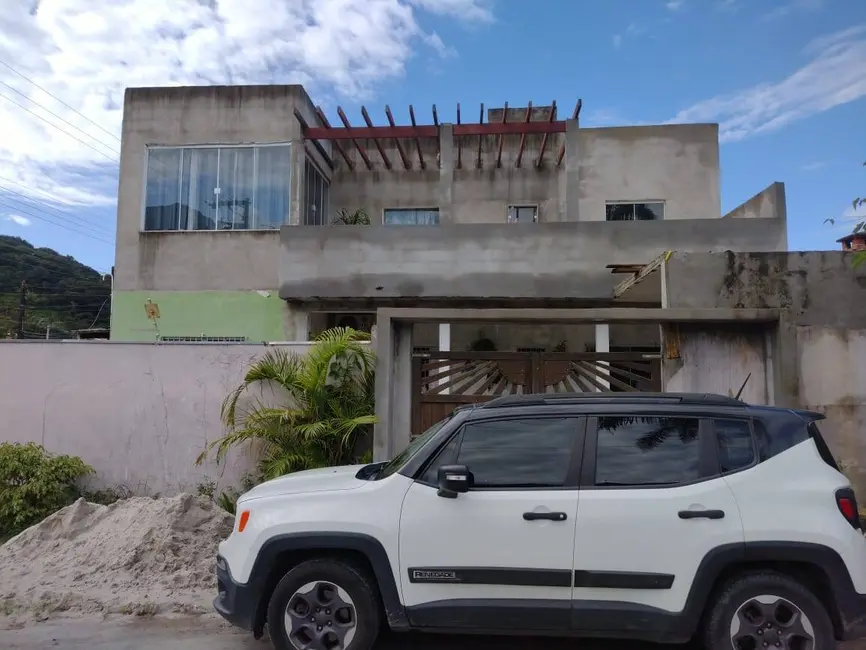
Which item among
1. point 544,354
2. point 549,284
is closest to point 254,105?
point 549,284

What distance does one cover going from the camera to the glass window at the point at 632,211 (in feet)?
52.9

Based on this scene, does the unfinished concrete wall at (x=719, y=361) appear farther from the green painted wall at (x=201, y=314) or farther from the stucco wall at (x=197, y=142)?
the stucco wall at (x=197, y=142)

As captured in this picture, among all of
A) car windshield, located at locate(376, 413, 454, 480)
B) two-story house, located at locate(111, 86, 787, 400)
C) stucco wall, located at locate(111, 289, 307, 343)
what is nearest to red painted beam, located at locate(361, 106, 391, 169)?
two-story house, located at locate(111, 86, 787, 400)

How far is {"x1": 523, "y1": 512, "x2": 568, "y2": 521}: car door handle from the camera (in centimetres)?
364

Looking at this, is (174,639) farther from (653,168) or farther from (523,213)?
(653,168)

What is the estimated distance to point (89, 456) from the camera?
7.82 m

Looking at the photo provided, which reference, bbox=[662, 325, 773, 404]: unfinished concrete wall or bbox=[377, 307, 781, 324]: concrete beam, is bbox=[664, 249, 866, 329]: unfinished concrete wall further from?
bbox=[377, 307, 781, 324]: concrete beam

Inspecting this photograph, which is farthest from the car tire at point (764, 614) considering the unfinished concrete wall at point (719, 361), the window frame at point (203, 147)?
the window frame at point (203, 147)

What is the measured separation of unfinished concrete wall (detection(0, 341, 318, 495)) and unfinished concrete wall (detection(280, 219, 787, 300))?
5197 mm

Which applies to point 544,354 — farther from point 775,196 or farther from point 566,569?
point 775,196

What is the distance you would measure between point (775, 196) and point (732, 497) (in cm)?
1029

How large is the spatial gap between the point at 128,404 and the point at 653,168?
13376 millimetres

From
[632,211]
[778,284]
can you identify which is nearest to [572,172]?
[632,211]

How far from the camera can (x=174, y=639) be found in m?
4.51
